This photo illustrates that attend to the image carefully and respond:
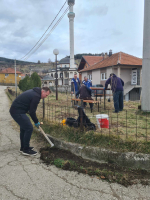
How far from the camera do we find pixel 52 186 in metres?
2.57

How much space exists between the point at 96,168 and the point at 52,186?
876 millimetres

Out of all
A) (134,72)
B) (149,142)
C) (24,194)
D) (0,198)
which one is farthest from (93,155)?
(134,72)

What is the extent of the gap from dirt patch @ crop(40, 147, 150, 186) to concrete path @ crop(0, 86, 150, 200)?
11cm

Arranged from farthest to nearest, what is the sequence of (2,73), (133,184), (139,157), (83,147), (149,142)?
(2,73)
(83,147)
(149,142)
(139,157)
(133,184)

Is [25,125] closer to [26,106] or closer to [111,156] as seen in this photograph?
[26,106]

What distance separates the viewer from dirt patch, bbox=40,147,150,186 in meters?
2.71

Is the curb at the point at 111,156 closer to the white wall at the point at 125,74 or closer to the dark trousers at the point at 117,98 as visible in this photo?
the dark trousers at the point at 117,98

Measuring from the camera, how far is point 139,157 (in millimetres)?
3020

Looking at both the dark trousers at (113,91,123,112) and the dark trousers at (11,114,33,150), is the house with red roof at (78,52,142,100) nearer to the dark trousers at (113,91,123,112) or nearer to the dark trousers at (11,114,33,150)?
the dark trousers at (113,91,123,112)

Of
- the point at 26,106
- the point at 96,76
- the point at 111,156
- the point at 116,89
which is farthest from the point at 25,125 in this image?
the point at 96,76

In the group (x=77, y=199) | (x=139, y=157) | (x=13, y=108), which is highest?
(x=13, y=108)

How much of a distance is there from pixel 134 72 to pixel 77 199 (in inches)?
791

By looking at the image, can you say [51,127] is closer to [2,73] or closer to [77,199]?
[77,199]

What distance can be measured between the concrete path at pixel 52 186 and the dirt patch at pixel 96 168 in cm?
11
